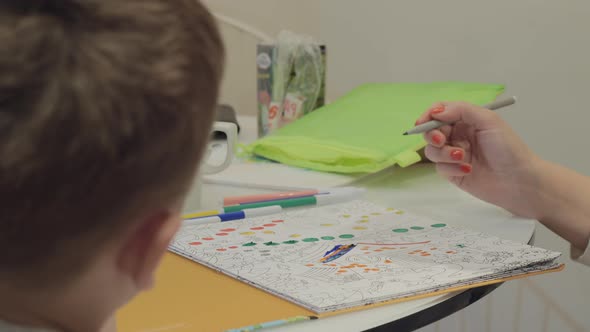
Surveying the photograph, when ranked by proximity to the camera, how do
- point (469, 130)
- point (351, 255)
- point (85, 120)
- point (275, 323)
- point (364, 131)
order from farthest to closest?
point (364, 131)
point (469, 130)
point (351, 255)
point (275, 323)
point (85, 120)

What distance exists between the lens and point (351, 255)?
616 mm

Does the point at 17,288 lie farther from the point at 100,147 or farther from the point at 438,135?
the point at 438,135

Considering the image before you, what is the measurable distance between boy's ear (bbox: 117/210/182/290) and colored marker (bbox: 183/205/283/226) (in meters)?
0.38

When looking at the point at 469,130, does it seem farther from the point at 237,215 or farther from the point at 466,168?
the point at 237,215

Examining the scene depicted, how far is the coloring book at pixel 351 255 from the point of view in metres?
0.54

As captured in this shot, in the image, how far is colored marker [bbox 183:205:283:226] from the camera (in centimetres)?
70

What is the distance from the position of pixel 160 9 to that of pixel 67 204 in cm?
9

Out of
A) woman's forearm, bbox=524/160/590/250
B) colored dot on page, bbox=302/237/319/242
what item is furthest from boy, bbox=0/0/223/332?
woman's forearm, bbox=524/160/590/250

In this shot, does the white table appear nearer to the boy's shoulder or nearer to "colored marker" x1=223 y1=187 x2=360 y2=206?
"colored marker" x1=223 y1=187 x2=360 y2=206

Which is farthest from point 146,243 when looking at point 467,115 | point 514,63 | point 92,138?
point 514,63

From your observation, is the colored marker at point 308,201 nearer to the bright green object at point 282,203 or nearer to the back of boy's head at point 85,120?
the bright green object at point 282,203

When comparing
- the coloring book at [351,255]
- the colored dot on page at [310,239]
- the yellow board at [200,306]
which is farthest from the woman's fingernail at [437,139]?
Answer: the yellow board at [200,306]

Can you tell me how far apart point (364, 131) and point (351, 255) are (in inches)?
15.5

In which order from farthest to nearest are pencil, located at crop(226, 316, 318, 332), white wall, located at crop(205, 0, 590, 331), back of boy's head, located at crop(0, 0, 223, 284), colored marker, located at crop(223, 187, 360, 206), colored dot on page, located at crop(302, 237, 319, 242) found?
white wall, located at crop(205, 0, 590, 331), colored marker, located at crop(223, 187, 360, 206), colored dot on page, located at crop(302, 237, 319, 242), pencil, located at crop(226, 316, 318, 332), back of boy's head, located at crop(0, 0, 223, 284)
